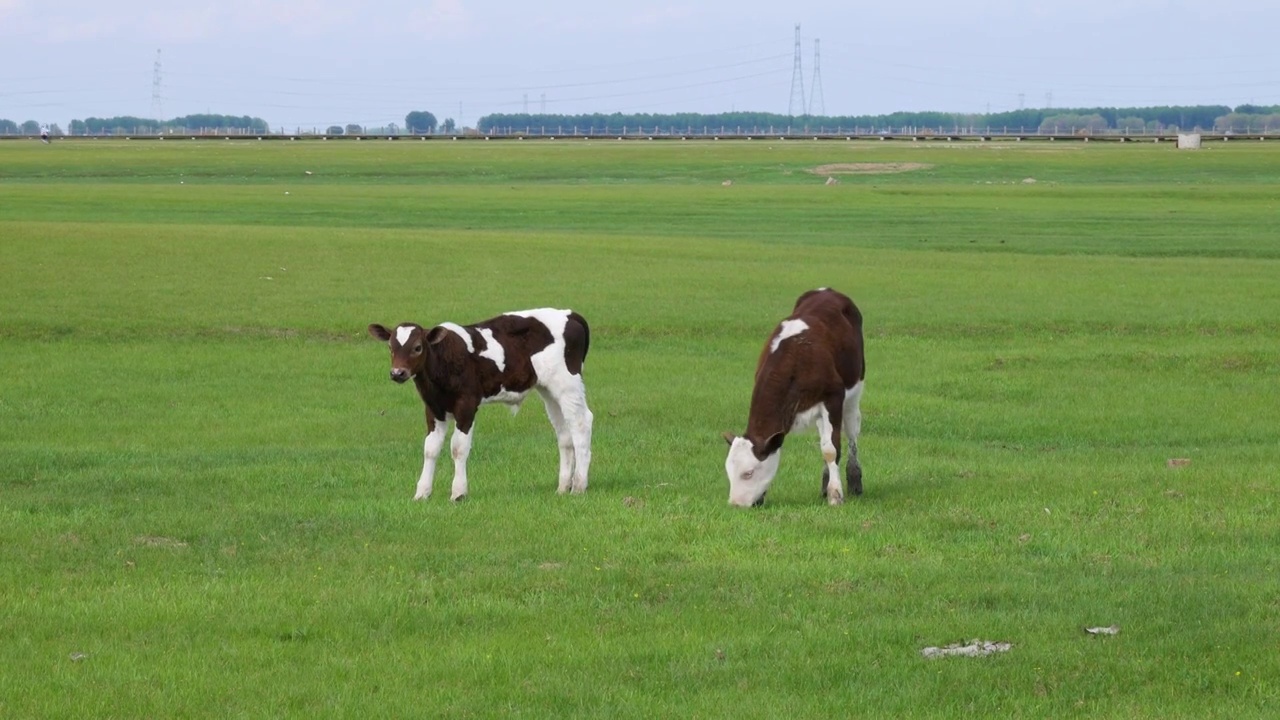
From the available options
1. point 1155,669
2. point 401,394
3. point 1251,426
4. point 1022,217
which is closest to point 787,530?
point 1155,669

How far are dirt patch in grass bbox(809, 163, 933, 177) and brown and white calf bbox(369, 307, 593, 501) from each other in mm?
82338

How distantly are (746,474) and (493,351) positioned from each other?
262 cm

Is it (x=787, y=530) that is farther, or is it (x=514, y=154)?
(x=514, y=154)

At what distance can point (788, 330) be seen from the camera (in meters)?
14.9

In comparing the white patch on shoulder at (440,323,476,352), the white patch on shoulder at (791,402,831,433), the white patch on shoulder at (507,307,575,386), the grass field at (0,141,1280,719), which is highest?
the white patch on shoulder at (440,323,476,352)

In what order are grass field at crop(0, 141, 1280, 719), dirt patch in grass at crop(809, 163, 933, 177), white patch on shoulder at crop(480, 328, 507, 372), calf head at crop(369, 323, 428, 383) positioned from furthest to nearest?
dirt patch in grass at crop(809, 163, 933, 177), white patch on shoulder at crop(480, 328, 507, 372), calf head at crop(369, 323, 428, 383), grass field at crop(0, 141, 1280, 719)

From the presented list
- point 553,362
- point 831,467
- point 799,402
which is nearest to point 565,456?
point 553,362

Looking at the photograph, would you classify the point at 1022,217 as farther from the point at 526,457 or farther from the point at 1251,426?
the point at 526,457

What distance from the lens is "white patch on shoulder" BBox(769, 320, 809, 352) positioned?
14773mm

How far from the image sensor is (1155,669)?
8891mm

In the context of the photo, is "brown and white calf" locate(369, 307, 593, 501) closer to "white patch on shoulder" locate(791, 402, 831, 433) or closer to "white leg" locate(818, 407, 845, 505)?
"white patch on shoulder" locate(791, 402, 831, 433)

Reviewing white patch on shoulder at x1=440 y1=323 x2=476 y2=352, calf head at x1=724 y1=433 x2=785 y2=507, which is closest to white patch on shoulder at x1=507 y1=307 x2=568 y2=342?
white patch on shoulder at x1=440 y1=323 x2=476 y2=352

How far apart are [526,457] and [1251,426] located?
8.91 meters

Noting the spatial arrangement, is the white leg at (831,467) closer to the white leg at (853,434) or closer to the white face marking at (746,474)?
the white leg at (853,434)
